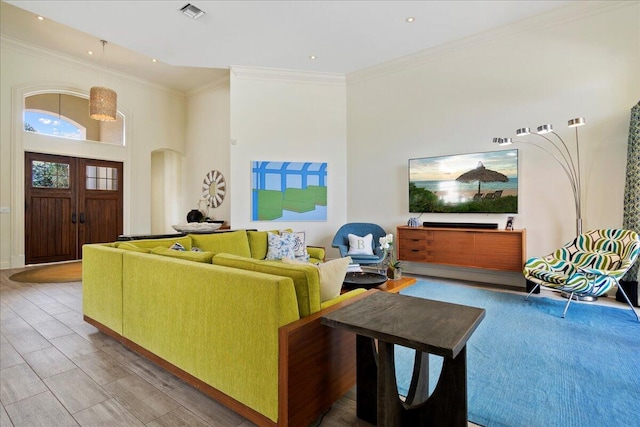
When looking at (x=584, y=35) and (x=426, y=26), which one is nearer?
(x=584, y=35)

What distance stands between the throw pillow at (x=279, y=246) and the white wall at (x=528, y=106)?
2072mm

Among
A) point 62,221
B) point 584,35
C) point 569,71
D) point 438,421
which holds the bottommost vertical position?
point 438,421

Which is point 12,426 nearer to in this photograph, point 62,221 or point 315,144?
point 315,144

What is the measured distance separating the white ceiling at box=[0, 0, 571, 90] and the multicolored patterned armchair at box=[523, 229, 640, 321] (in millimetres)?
3127

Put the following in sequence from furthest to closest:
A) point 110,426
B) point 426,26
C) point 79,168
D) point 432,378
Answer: point 79,168, point 426,26, point 432,378, point 110,426

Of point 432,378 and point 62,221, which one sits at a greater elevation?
point 62,221

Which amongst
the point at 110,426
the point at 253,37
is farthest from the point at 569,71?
the point at 110,426

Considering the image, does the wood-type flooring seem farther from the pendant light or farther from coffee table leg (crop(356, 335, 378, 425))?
the pendant light

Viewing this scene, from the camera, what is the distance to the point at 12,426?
1.64 metres

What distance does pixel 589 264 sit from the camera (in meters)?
3.65

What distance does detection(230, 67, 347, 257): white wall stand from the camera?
5.94 meters

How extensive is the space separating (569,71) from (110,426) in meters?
5.99

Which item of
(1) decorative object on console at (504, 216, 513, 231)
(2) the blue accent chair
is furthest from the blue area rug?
(2) the blue accent chair

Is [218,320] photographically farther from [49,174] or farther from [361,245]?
[49,174]
